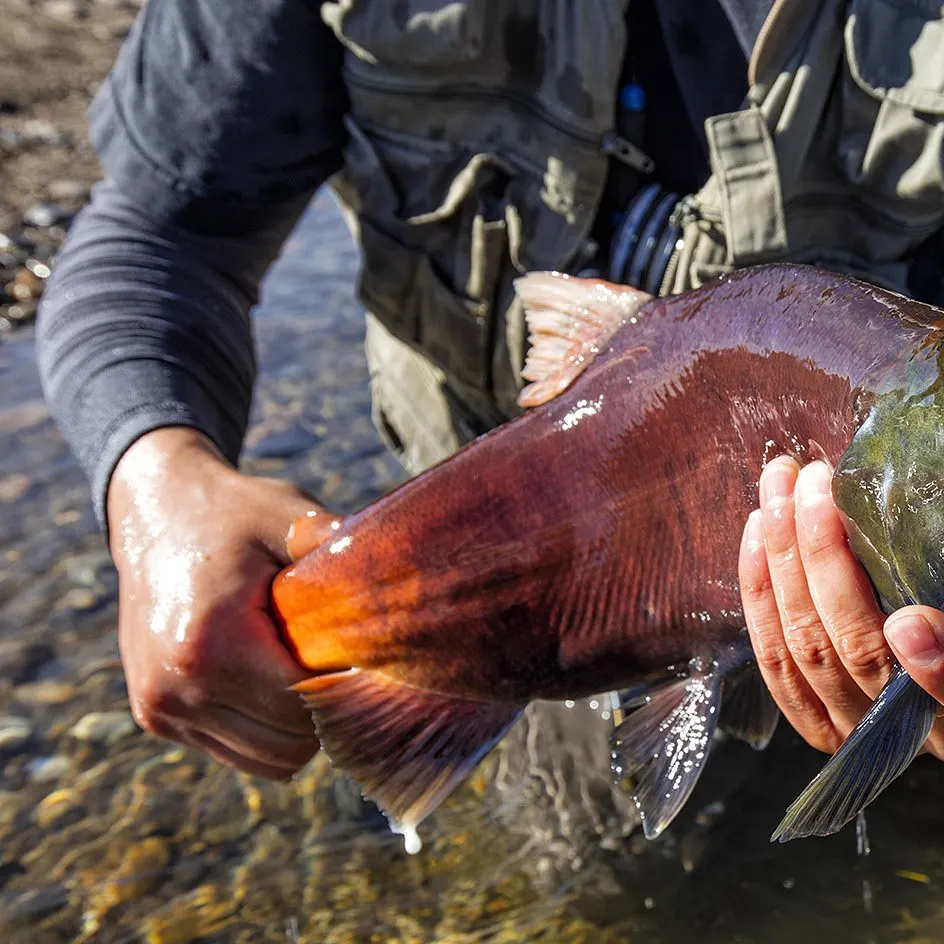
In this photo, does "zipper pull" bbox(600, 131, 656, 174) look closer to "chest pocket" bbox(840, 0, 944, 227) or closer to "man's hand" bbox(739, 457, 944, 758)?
"chest pocket" bbox(840, 0, 944, 227)

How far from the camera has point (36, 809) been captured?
3.18m

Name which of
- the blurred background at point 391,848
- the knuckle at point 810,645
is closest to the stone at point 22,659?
the blurred background at point 391,848

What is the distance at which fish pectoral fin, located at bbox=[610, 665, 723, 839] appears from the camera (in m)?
1.90

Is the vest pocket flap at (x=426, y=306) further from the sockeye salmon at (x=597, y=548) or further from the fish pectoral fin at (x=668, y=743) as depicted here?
the fish pectoral fin at (x=668, y=743)

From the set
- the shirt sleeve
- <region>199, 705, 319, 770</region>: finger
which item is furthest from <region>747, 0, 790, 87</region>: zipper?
<region>199, 705, 319, 770</region>: finger

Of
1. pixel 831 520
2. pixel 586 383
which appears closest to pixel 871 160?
pixel 586 383

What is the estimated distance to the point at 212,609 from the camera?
2016 millimetres

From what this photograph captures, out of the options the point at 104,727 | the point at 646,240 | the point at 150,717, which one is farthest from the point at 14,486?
the point at 646,240

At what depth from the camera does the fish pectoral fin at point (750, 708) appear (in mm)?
2070

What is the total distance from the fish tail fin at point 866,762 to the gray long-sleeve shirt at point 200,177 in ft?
Result: 4.84

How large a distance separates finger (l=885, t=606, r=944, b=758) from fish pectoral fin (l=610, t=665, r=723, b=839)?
1.66 feet

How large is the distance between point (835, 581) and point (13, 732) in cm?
271

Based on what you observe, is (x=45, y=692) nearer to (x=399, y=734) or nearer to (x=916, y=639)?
(x=399, y=734)

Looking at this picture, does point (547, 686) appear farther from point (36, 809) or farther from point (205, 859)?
point (36, 809)
